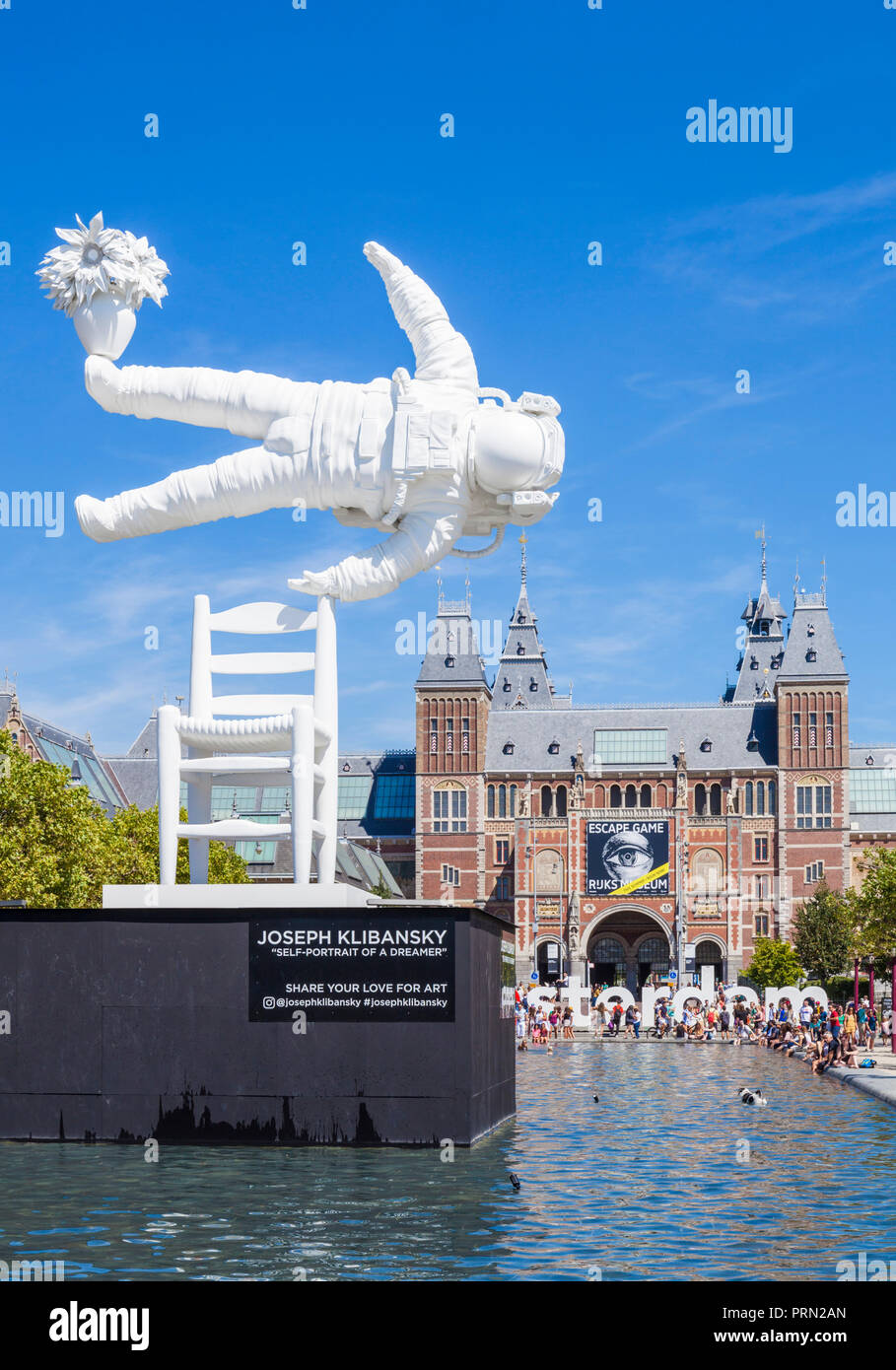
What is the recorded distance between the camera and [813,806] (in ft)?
304

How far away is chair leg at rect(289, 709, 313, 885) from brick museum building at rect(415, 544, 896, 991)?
7740 cm

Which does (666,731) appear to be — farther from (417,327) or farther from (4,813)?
(417,327)

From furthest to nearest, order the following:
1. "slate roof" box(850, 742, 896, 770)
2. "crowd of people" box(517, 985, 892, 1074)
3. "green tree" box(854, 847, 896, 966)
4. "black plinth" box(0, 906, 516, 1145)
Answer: "slate roof" box(850, 742, 896, 770)
"green tree" box(854, 847, 896, 966)
"crowd of people" box(517, 985, 892, 1074)
"black plinth" box(0, 906, 516, 1145)

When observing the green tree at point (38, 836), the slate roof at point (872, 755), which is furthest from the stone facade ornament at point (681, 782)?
the green tree at point (38, 836)

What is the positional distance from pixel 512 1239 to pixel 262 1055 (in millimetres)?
4305

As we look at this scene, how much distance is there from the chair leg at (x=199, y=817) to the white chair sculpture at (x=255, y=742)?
11mm

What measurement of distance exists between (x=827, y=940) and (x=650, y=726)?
2461cm

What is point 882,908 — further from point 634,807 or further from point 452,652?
point 452,652

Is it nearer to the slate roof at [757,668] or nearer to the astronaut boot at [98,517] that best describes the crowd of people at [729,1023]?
the astronaut boot at [98,517]

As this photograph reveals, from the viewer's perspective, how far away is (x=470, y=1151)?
548 inches

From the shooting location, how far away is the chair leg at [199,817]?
15.1 meters

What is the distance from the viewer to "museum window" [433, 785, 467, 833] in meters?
96.5

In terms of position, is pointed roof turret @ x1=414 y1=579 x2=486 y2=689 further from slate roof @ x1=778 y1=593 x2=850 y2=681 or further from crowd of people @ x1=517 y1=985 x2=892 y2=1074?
crowd of people @ x1=517 y1=985 x2=892 y2=1074

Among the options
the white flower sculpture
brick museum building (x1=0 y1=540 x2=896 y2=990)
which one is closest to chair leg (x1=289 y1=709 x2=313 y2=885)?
the white flower sculpture
